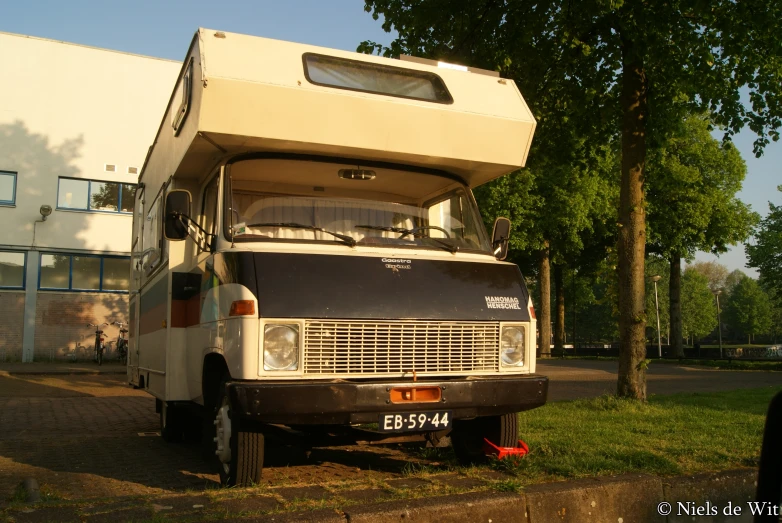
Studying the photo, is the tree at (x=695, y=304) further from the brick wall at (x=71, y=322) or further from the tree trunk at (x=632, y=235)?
the tree trunk at (x=632, y=235)

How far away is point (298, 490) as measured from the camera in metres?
5.12

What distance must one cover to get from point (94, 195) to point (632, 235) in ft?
71.3

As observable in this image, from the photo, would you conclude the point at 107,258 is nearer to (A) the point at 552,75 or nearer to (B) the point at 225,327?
(A) the point at 552,75

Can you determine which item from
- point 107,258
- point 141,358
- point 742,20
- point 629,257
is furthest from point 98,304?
point 742,20

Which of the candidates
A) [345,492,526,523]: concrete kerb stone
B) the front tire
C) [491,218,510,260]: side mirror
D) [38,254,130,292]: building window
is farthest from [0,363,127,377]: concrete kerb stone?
[345,492,526,523]: concrete kerb stone

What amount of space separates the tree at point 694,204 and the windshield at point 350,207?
28338mm

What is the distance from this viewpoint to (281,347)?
4.87 m

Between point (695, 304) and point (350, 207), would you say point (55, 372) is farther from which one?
point (695, 304)

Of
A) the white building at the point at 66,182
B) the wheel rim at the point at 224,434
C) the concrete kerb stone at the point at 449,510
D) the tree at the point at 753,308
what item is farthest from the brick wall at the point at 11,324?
the tree at the point at 753,308

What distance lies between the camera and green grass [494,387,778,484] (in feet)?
18.9

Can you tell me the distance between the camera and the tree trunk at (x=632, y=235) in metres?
10.1

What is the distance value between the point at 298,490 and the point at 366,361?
1.00 metres

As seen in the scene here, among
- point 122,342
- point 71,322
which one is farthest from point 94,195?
point 122,342

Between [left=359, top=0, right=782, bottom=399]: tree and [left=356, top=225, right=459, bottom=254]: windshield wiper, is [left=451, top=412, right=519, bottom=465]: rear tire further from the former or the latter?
[left=359, top=0, right=782, bottom=399]: tree
